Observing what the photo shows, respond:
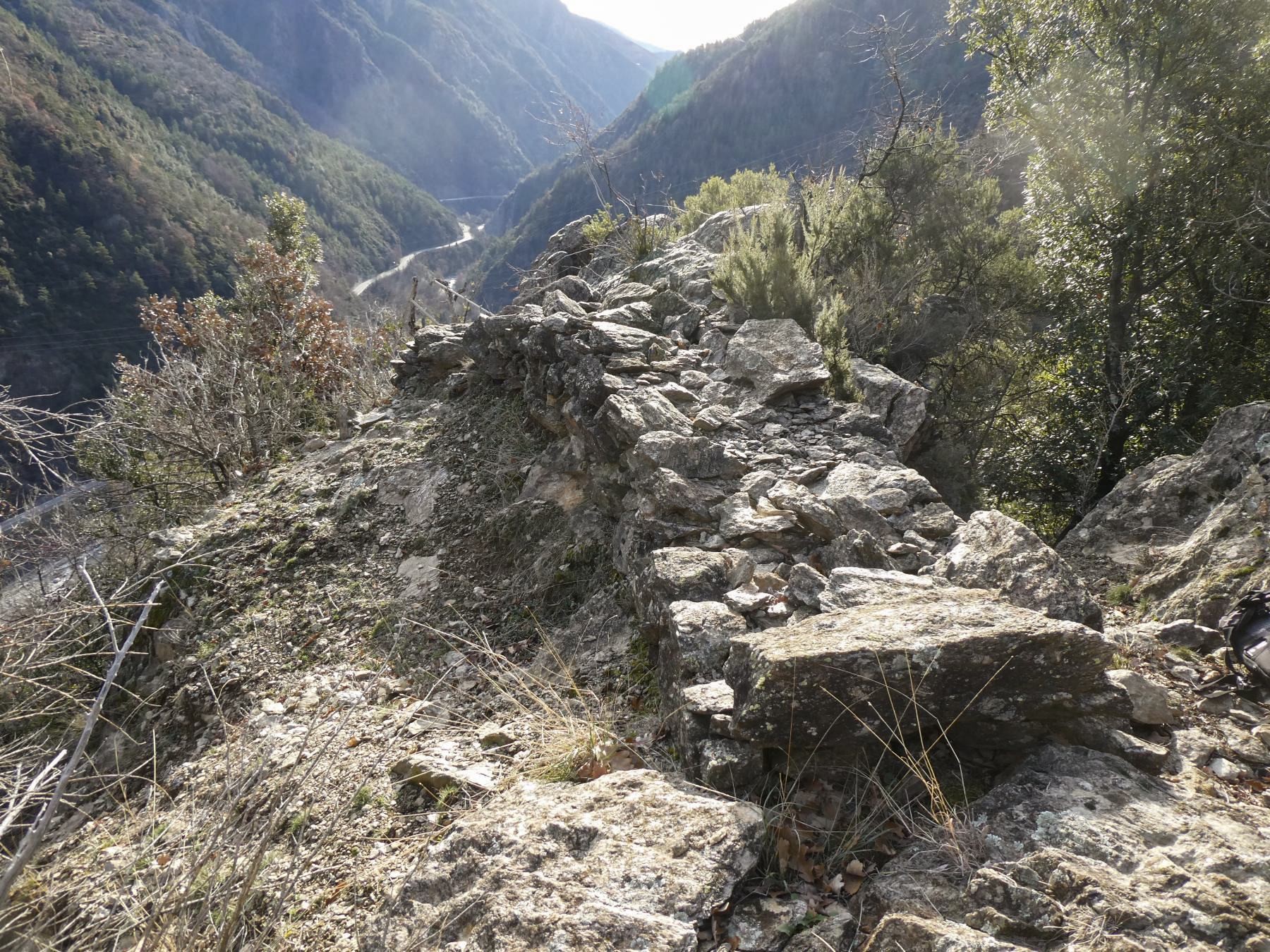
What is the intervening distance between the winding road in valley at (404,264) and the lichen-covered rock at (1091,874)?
57.7 metres

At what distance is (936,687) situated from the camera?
6.35ft

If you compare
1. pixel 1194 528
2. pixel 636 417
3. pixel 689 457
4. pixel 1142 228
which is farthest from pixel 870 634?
pixel 1142 228

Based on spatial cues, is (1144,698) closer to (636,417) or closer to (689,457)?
(689,457)

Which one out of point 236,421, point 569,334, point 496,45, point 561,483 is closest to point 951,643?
point 561,483

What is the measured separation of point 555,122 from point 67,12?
3750 inches

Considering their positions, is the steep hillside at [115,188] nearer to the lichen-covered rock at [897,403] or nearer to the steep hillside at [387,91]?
the lichen-covered rock at [897,403]

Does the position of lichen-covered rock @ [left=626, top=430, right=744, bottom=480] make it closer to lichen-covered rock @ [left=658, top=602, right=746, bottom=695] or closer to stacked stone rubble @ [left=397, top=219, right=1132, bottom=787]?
stacked stone rubble @ [left=397, top=219, right=1132, bottom=787]

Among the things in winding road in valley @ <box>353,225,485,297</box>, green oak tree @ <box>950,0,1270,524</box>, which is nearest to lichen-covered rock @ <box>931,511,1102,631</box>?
green oak tree @ <box>950,0,1270,524</box>

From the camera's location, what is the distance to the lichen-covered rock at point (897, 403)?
4.33 metres

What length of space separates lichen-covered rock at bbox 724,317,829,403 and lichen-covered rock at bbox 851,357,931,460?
344 mm

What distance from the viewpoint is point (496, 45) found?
595ft

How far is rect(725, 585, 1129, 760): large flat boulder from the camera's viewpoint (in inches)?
76.2

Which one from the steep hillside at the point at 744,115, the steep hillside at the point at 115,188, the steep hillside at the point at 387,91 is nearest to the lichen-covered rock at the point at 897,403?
the steep hillside at the point at 115,188

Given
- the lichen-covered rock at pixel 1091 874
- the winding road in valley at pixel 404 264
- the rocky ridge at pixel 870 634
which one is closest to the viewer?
the lichen-covered rock at pixel 1091 874
